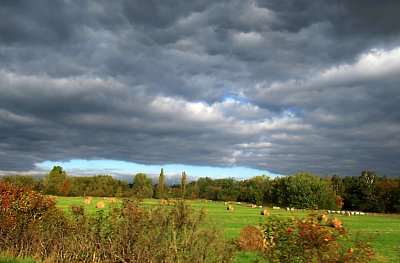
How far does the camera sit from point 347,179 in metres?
110

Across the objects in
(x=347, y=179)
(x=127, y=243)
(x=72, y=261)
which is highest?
(x=347, y=179)

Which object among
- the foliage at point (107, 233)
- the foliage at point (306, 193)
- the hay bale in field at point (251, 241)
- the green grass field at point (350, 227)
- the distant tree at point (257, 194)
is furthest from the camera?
the distant tree at point (257, 194)

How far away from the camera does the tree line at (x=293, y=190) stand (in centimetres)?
8794

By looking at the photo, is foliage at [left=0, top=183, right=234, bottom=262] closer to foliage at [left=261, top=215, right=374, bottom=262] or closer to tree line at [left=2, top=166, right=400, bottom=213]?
foliage at [left=261, top=215, right=374, bottom=262]

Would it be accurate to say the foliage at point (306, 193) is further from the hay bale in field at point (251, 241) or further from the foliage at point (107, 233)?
the foliage at point (107, 233)

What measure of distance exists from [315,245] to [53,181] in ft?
385

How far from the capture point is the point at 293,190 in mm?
89750

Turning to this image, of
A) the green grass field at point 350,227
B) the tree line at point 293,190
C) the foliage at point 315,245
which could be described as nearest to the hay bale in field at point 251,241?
the green grass field at point 350,227

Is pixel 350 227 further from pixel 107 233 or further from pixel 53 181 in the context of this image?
pixel 53 181

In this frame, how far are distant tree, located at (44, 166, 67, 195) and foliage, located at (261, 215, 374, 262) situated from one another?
336 ft

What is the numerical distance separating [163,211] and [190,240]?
1.40 meters

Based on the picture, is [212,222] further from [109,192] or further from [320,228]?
[109,192]

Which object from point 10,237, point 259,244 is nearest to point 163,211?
point 10,237

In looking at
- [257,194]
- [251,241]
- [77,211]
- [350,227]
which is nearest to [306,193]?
[257,194]
